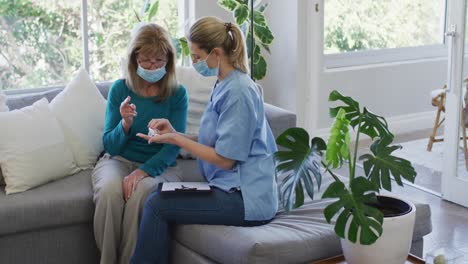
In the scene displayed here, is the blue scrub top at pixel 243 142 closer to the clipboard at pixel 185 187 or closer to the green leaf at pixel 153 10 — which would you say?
the clipboard at pixel 185 187

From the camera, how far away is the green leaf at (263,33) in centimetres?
491

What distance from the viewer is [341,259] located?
268 cm

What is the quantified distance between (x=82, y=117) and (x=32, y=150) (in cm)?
35

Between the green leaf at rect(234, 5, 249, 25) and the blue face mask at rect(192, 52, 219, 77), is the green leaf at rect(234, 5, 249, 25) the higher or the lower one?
the higher one

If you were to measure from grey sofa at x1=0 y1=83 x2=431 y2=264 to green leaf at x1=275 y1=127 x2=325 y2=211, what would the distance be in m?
0.20

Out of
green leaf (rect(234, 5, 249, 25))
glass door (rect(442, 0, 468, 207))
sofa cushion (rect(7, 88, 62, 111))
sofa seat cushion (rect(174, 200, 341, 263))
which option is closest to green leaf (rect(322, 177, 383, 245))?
sofa seat cushion (rect(174, 200, 341, 263))

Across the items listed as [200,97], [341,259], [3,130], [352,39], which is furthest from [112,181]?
[352,39]

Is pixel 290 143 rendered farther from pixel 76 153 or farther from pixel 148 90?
pixel 76 153

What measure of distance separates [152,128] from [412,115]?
12.1 ft

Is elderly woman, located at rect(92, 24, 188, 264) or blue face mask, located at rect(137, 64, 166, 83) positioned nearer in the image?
elderly woman, located at rect(92, 24, 188, 264)

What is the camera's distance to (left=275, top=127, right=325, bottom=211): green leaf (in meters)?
2.55

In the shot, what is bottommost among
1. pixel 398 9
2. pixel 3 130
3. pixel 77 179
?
pixel 77 179

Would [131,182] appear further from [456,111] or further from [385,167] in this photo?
[456,111]

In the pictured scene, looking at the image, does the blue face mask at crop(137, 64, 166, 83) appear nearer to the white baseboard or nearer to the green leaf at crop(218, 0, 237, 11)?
the green leaf at crop(218, 0, 237, 11)
